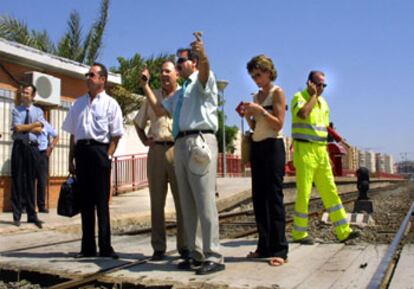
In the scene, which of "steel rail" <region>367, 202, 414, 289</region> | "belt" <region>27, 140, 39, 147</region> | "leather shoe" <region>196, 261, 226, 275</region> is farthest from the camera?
"belt" <region>27, 140, 39, 147</region>

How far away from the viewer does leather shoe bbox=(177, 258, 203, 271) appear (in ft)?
15.6

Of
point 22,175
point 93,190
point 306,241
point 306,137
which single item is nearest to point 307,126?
point 306,137

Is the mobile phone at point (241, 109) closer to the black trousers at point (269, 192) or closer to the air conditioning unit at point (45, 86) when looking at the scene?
the black trousers at point (269, 192)

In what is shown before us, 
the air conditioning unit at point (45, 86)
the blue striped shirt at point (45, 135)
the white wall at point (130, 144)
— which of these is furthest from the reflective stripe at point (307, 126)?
the white wall at point (130, 144)

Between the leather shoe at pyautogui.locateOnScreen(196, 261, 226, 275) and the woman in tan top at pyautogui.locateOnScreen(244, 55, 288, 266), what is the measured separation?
71 centimetres

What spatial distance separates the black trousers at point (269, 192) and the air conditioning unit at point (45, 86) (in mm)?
6785

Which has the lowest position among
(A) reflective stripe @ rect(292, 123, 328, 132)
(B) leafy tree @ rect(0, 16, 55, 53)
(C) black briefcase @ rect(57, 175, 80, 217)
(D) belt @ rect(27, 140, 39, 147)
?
(C) black briefcase @ rect(57, 175, 80, 217)

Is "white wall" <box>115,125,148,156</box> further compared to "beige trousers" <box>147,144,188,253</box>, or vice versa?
"white wall" <box>115,125,148,156</box>

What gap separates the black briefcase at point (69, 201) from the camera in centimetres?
572

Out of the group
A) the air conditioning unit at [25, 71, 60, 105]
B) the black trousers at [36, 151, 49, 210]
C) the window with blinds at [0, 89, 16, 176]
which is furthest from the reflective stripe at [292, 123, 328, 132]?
the window with blinds at [0, 89, 16, 176]

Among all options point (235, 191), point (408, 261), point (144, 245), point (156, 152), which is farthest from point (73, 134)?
point (235, 191)

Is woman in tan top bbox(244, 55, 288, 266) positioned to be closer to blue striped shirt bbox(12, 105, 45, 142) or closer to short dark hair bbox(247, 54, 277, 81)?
short dark hair bbox(247, 54, 277, 81)

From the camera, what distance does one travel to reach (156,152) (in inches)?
215

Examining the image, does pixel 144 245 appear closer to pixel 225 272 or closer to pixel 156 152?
pixel 156 152
